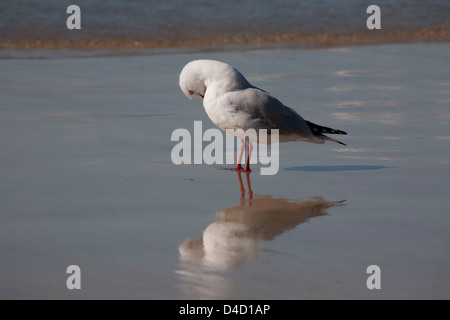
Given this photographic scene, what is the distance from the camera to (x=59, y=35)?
10969mm

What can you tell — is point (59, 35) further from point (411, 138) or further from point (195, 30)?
point (411, 138)

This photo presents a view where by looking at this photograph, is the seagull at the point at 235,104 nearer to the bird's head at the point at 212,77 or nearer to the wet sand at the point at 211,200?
the bird's head at the point at 212,77

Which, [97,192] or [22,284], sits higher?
[97,192]

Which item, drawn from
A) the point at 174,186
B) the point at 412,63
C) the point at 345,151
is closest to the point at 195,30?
the point at 412,63

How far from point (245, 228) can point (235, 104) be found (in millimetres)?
1313

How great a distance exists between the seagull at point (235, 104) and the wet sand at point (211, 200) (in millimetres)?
255

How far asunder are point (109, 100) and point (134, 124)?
0.95 meters

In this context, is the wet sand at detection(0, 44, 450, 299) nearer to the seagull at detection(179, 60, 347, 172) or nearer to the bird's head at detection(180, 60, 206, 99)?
the seagull at detection(179, 60, 347, 172)

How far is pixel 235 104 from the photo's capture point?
452 centimetres

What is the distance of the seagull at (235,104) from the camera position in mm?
4531

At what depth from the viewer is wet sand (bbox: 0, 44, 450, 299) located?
108 inches

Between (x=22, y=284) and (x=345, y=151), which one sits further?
(x=345, y=151)
